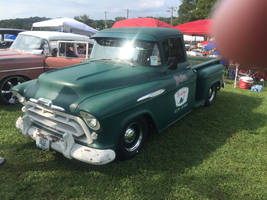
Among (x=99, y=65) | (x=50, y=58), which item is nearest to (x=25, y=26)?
(x=50, y=58)

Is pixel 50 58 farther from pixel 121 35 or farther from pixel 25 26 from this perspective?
pixel 25 26

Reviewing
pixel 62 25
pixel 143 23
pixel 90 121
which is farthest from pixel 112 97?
pixel 62 25

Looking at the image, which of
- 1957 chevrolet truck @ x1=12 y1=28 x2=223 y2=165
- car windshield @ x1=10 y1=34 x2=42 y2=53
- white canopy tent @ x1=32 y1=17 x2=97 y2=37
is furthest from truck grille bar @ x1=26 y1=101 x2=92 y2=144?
white canopy tent @ x1=32 y1=17 x2=97 y2=37

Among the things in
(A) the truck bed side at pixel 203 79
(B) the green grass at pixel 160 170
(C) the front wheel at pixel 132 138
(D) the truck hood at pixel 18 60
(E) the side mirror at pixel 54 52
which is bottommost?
(B) the green grass at pixel 160 170

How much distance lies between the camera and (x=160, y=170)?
10.4ft

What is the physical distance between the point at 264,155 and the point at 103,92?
2.75m

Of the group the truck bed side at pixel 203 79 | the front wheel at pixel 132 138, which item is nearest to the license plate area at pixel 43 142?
the front wheel at pixel 132 138

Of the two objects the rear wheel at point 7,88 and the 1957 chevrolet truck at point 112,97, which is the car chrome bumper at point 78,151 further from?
the rear wheel at point 7,88

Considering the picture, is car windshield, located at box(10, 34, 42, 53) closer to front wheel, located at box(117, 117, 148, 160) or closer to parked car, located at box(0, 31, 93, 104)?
parked car, located at box(0, 31, 93, 104)

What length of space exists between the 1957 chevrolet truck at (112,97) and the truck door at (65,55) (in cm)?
143

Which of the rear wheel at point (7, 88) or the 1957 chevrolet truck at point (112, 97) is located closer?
the 1957 chevrolet truck at point (112, 97)

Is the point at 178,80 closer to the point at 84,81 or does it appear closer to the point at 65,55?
the point at 84,81

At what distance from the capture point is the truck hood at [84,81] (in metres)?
3.04

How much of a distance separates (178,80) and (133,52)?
932 mm
